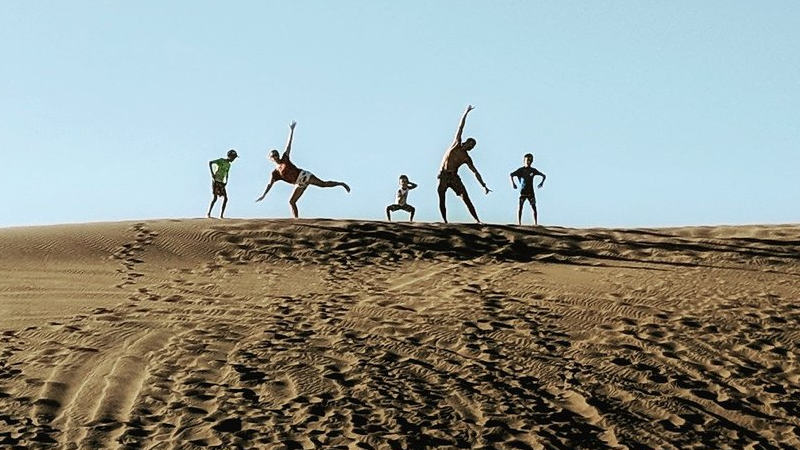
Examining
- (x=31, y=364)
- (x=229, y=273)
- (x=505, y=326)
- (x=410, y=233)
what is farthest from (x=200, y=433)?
(x=410, y=233)

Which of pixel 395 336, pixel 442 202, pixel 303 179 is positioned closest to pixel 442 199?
pixel 442 202

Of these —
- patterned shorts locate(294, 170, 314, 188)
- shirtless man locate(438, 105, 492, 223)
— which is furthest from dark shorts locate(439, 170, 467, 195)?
patterned shorts locate(294, 170, 314, 188)

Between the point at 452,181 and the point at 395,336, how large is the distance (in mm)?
5586

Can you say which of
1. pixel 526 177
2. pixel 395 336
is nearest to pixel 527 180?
pixel 526 177

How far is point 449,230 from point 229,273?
3.47 m

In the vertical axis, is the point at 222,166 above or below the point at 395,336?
above

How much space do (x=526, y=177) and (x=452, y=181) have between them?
1.23 metres

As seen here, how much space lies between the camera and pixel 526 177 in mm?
18156

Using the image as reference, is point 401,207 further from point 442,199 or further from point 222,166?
point 222,166

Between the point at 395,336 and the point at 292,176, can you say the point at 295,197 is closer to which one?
the point at 292,176

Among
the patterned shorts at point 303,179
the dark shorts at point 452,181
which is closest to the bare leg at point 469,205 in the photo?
the dark shorts at point 452,181

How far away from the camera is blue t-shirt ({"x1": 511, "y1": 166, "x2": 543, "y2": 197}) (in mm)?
18141

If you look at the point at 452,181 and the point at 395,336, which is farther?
the point at 452,181

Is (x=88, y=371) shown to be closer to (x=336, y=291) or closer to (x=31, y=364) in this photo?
(x=31, y=364)
